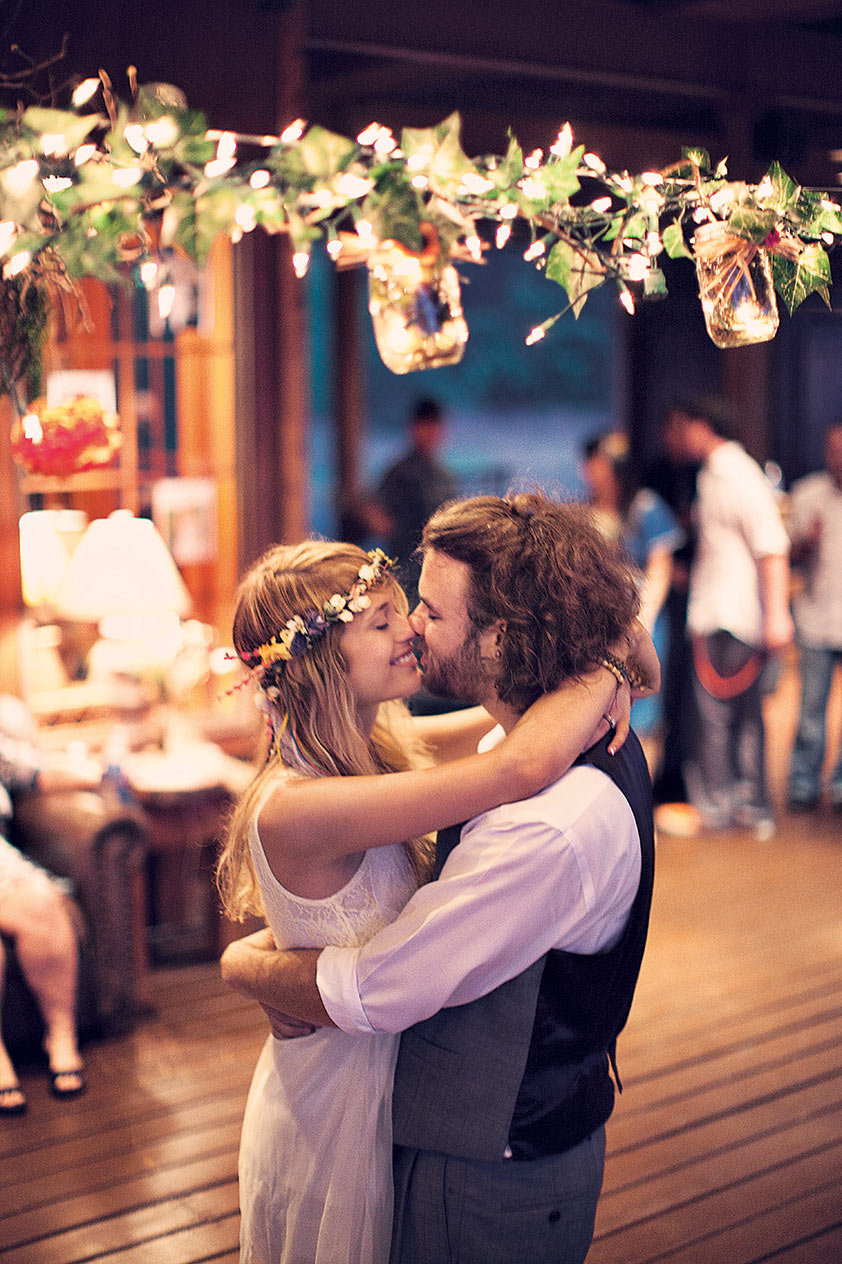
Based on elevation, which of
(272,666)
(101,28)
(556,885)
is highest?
(101,28)

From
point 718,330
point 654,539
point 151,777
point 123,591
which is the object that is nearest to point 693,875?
point 654,539

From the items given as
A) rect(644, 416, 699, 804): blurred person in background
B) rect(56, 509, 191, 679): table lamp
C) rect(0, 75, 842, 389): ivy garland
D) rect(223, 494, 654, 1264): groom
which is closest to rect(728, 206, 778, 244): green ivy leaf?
rect(0, 75, 842, 389): ivy garland

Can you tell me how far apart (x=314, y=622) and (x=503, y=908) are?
49 centimetres

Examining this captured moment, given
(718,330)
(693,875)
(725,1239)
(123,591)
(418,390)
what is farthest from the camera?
(418,390)

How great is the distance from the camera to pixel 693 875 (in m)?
5.09

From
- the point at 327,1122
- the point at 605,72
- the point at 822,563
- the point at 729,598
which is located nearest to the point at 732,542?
the point at 729,598

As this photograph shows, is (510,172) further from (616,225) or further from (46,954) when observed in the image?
(46,954)

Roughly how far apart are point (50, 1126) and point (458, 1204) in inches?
75.7

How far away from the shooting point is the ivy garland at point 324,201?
1815 millimetres

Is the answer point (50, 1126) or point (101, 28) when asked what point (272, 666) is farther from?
point (101, 28)

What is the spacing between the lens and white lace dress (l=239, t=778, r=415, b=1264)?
6.02ft

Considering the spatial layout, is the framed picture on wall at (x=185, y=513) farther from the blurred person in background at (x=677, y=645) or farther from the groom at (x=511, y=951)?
the groom at (x=511, y=951)

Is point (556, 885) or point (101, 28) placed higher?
point (101, 28)

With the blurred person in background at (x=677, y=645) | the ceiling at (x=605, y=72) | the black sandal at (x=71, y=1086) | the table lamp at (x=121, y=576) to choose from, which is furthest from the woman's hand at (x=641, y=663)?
the blurred person in background at (x=677, y=645)
